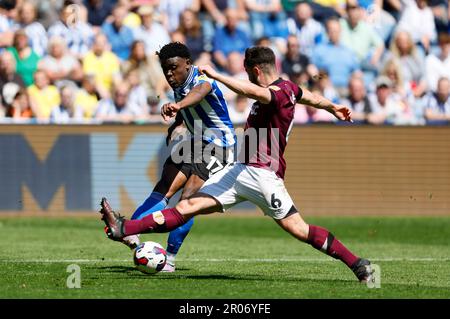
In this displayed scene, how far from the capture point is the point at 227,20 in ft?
73.5

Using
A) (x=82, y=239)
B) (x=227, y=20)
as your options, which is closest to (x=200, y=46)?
(x=227, y=20)

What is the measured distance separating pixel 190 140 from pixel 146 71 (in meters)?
9.60

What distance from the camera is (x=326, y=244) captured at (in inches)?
399

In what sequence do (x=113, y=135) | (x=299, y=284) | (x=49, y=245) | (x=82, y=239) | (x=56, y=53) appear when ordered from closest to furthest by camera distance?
(x=299, y=284) → (x=49, y=245) → (x=82, y=239) → (x=113, y=135) → (x=56, y=53)

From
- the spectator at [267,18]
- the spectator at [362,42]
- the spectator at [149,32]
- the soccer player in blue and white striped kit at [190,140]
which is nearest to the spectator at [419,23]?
the spectator at [362,42]

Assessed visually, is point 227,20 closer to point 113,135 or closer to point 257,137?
point 113,135

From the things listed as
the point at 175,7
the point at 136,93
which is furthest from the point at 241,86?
the point at 175,7

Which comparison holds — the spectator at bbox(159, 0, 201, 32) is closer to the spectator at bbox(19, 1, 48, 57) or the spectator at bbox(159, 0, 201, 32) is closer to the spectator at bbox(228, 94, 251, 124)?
the spectator at bbox(19, 1, 48, 57)

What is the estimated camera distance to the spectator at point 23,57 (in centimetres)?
2105

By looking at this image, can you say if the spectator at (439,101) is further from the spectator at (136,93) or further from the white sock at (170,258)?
the white sock at (170,258)

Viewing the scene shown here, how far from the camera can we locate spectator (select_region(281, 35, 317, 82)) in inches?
852

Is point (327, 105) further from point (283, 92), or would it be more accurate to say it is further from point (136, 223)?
point (136, 223)

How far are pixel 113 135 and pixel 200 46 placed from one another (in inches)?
137

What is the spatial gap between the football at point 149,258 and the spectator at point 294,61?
11.2 meters
